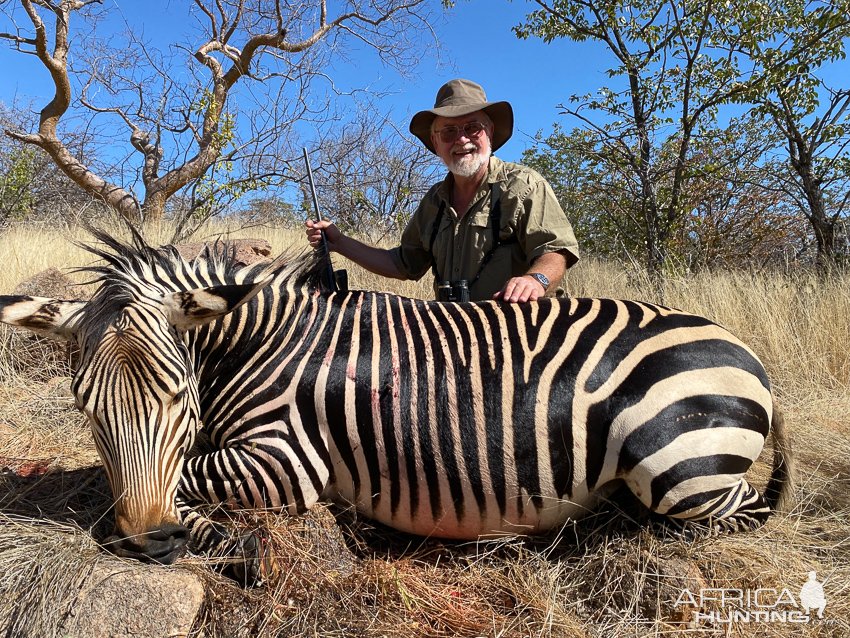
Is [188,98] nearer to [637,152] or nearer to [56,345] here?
[56,345]

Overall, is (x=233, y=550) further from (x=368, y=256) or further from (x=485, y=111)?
(x=485, y=111)

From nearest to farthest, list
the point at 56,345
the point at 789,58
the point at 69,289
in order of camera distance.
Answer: the point at 56,345
the point at 69,289
the point at 789,58

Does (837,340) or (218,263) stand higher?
(218,263)

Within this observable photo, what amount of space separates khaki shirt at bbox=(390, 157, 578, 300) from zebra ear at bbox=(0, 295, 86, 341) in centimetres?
257

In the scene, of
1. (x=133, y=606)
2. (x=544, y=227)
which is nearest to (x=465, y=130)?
(x=544, y=227)

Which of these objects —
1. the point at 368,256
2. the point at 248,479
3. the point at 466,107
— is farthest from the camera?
the point at 368,256

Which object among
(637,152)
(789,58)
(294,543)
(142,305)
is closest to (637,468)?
(294,543)

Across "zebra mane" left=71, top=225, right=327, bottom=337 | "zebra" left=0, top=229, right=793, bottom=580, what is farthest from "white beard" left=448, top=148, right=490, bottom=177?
"zebra" left=0, top=229, right=793, bottom=580

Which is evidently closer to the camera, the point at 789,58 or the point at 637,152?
the point at 789,58

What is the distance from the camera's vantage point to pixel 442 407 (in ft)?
7.72

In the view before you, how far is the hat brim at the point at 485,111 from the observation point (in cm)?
382

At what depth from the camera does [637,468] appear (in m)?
2.25

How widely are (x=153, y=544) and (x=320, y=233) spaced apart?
8.39 feet

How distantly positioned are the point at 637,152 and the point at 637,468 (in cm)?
618
